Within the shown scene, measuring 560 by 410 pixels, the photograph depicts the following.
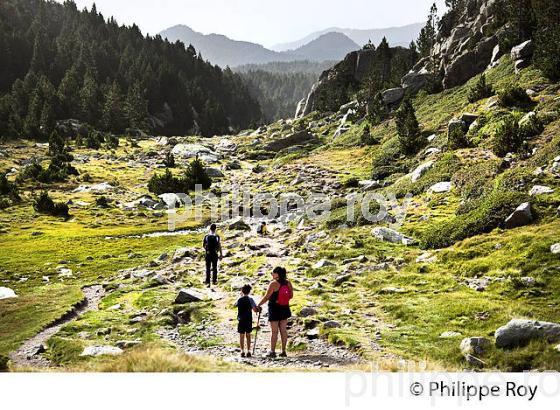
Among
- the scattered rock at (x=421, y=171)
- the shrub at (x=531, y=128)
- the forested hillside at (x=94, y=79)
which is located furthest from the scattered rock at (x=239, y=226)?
the forested hillside at (x=94, y=79)

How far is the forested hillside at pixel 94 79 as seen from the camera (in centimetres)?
11962

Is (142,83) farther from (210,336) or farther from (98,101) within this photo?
(210,336)

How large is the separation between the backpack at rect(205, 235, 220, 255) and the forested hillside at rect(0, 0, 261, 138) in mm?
98159

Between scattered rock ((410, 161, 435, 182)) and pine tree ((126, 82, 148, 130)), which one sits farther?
pine tree ((126, 82, 148, 130))

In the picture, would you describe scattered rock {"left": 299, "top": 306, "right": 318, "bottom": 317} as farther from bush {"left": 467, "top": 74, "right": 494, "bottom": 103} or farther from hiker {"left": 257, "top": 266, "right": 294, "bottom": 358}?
bush {"left": 467, "top": 74, "right": 494, "bottom": 103}

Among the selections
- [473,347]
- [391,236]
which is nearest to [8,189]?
[391,236]

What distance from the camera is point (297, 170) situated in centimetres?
6462

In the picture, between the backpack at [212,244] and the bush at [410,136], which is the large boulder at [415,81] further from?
the backpack at [212,244]

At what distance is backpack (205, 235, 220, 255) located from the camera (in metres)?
20.0

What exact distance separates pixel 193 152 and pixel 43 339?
8166cm

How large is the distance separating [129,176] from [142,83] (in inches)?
3403

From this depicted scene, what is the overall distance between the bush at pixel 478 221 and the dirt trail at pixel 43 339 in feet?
59.8

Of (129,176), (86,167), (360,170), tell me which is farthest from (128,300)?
(86,167)

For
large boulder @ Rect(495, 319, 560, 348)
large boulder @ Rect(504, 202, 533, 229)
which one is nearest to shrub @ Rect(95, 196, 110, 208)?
large boulder @ Rect(504, 202, 533, 229)
